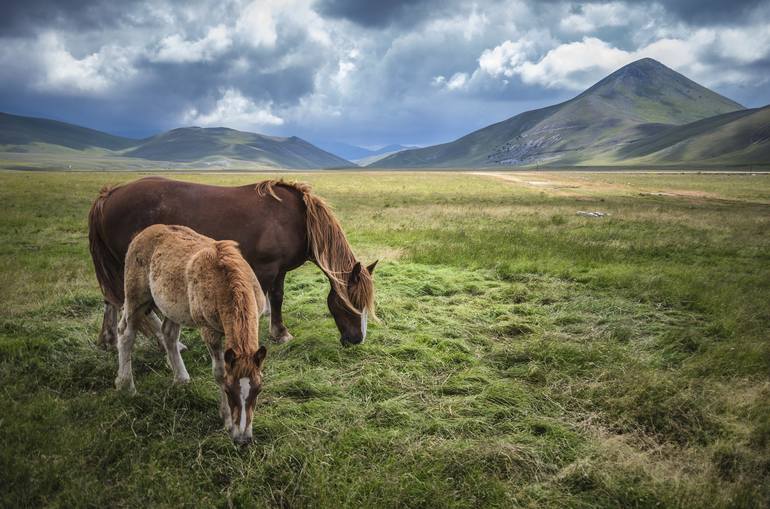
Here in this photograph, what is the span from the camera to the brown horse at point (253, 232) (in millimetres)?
6383

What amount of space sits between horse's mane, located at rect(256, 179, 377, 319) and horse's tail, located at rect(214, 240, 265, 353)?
2242 millimetres

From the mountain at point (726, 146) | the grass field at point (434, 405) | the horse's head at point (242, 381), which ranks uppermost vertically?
the mountain at point (726, 146)

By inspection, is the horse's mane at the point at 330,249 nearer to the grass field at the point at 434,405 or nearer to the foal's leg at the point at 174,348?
the grass field at the point at 434,405

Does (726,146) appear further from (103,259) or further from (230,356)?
(230,356)

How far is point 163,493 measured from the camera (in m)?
3.58

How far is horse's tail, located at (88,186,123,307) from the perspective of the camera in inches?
Result: 253

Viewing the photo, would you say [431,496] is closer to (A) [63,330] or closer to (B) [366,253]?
(A) [63,330]

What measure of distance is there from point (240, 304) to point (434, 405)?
255 centimetres

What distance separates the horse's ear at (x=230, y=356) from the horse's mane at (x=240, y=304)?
0.06 metres

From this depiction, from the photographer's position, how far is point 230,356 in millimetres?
3592

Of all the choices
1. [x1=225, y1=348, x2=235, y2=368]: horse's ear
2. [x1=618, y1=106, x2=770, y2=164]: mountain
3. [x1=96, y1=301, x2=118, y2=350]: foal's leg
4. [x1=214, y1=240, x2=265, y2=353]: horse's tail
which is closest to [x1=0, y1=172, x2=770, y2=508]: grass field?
[x1=96, y1=301, x2=118, y2=350]: foal's leg

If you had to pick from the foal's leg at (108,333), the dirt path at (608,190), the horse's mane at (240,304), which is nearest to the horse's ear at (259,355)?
the horse's mane at (240,304)

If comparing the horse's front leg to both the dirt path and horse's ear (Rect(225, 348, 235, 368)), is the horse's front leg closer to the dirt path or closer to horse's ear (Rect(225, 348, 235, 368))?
horse's ear (Rect(225, 348, 235, 368))

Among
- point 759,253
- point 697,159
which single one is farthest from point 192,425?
point 697,159
